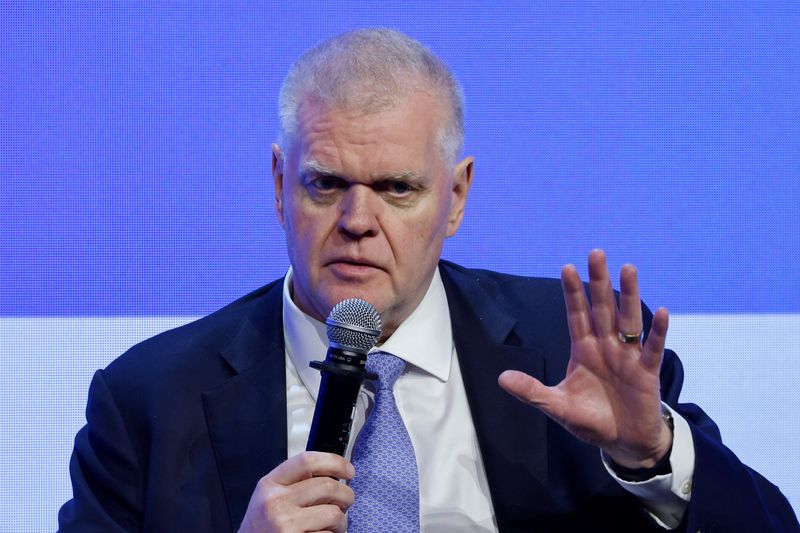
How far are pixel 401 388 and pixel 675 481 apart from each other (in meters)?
0.58

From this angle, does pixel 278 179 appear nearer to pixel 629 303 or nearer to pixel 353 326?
pixel 353 326

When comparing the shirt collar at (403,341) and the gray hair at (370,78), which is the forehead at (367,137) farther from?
the shirt collar at (403,341)

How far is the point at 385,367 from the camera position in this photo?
2.17m

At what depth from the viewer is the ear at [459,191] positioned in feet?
7.58

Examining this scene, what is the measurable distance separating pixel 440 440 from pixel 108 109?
3.66 ft

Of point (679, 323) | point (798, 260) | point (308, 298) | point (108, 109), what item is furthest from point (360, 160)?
point (798, 260)

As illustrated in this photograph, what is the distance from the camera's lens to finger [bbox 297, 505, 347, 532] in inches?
65.5

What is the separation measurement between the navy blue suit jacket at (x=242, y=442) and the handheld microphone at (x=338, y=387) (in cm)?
52

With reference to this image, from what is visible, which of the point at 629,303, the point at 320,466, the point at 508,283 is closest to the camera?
the point at 320,466

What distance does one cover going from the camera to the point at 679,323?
2756 mm

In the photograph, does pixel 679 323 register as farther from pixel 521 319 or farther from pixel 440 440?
pixel 440 440

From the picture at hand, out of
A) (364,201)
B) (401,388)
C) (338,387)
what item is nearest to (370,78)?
(364,201)

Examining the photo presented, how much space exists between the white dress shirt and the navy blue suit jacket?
4cm

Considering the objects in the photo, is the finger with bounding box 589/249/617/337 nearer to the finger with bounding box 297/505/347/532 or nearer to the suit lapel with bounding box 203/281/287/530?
the finger with bounding box 297/505/347/532
